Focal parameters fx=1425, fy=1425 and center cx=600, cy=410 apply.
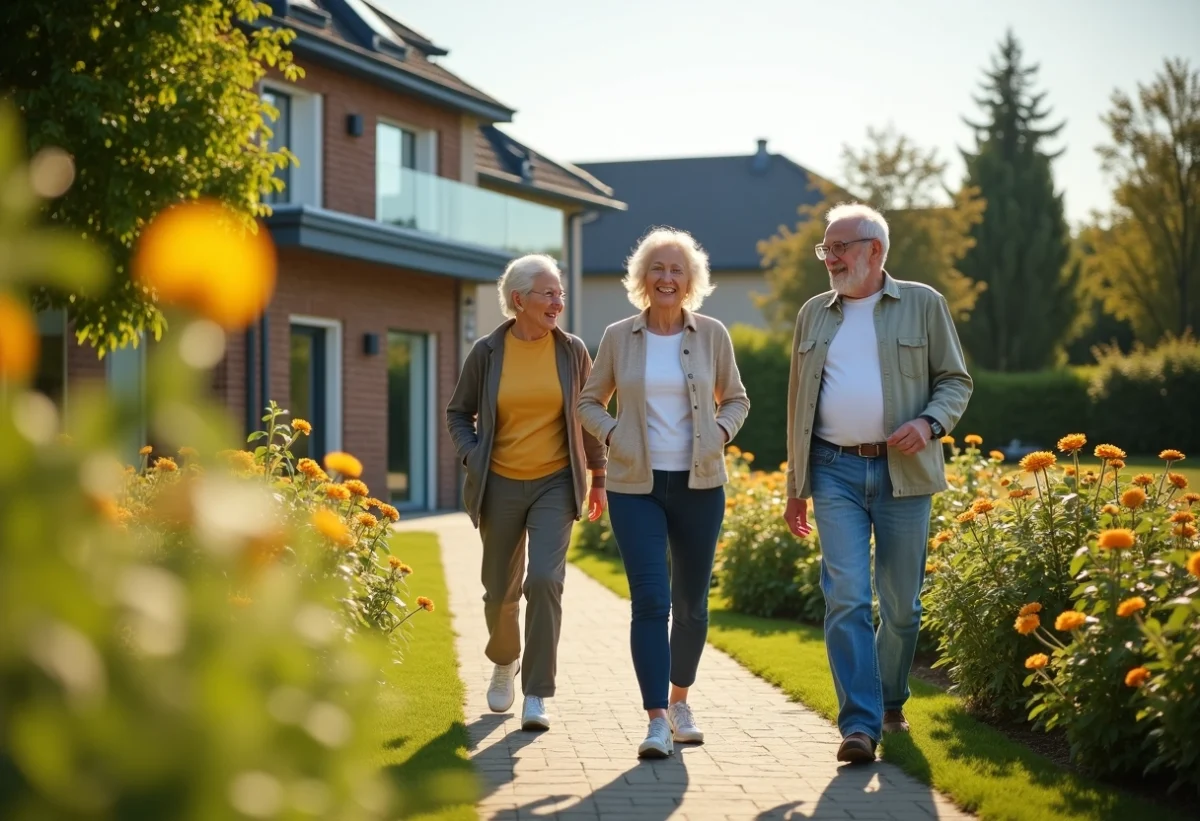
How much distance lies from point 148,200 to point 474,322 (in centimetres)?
1423

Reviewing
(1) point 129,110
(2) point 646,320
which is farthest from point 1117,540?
(1) point 129,110

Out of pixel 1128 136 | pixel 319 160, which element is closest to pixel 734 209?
pixel 1128 136

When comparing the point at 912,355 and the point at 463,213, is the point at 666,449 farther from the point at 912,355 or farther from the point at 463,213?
the point at 463,213

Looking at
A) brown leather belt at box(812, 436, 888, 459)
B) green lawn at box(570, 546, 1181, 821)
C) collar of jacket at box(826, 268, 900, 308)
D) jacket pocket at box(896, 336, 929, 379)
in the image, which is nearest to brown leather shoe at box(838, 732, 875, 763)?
green lawn at box(570, 546, 1181, 821)

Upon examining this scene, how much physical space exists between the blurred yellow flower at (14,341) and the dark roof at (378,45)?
18.3 meters

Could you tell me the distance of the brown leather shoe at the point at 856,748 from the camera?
5.50m

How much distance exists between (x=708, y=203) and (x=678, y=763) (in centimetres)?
4653

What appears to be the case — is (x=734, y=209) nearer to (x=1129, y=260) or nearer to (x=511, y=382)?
(x=1129, y=260)

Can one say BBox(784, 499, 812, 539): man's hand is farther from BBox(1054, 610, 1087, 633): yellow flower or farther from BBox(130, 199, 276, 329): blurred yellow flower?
BBox(130, 199, 276, 329): blurred yellow flower

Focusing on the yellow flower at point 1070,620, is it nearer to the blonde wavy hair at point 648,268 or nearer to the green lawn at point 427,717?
the green lawn at point 427,717

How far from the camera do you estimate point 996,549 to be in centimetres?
632

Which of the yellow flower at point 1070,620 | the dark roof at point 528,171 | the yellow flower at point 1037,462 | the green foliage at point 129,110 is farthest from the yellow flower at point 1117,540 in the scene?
the dark roof at point 528,171

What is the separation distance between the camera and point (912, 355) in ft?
19.4

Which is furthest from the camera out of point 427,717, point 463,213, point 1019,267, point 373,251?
point 1019,267
